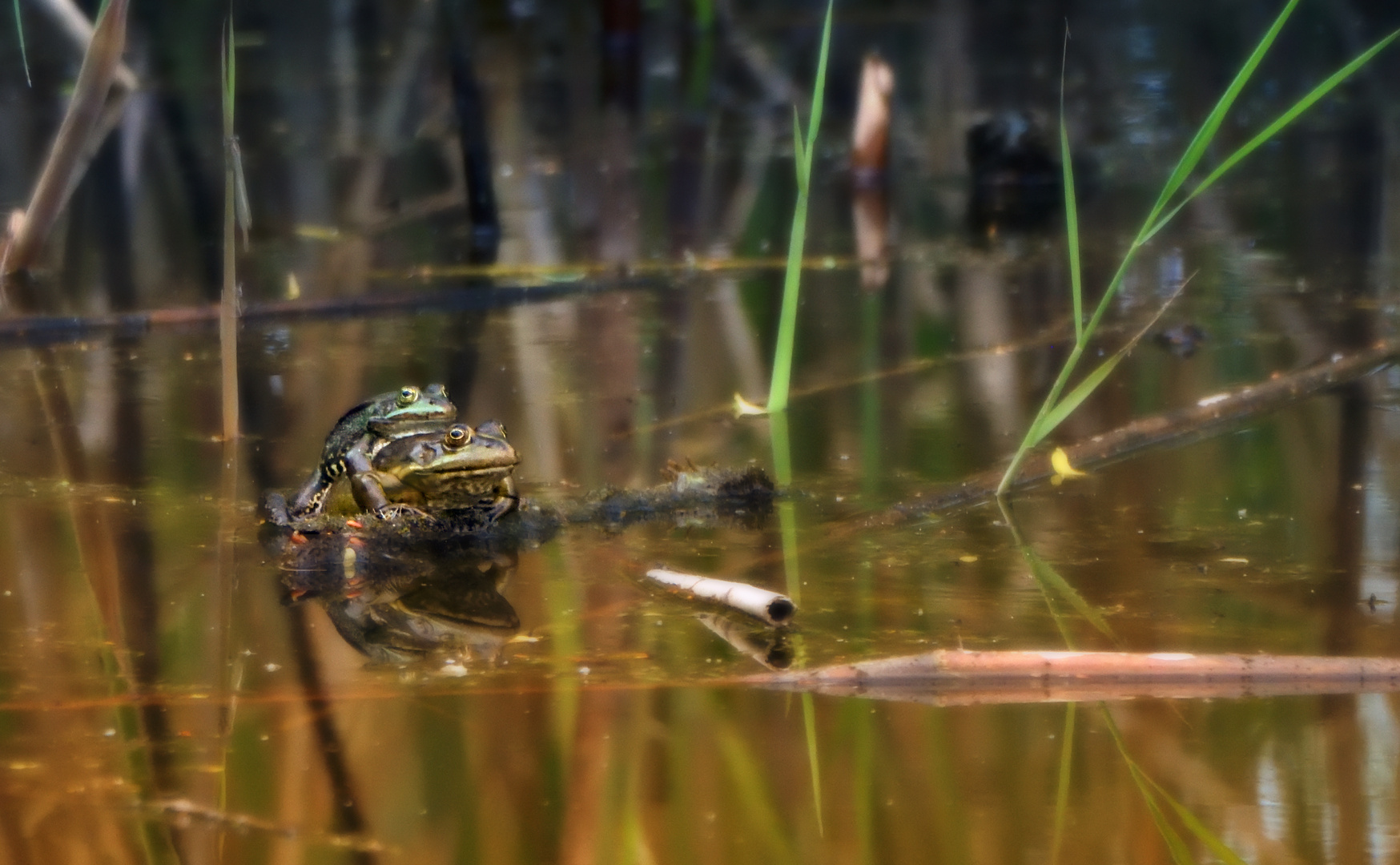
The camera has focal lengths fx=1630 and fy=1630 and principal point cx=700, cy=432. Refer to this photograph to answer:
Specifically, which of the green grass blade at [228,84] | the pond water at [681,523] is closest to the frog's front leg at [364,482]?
the pond water at [681,523]

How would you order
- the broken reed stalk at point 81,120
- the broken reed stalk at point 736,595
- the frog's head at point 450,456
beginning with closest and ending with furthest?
the broken reed stalk at point 736,595, the frog's head at point 450,456, the broken reed stalk at point 81,120

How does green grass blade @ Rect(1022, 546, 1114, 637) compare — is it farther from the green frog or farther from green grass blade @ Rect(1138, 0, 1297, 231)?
the green frog

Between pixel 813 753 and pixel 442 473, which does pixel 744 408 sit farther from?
pixel 813 753

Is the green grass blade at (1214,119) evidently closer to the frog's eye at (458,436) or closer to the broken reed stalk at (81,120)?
the frog's eye at (458,436)

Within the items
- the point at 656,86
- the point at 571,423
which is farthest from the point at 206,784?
the point at 656,86

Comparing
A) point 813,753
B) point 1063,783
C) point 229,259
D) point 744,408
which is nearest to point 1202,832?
point 1063,783

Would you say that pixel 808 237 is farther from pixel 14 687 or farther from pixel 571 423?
pixel 14 687

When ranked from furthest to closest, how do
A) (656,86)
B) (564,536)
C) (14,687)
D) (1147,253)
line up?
1. (656,86)
2. (1147,253)
3. (564,536)
4. (14,687)
